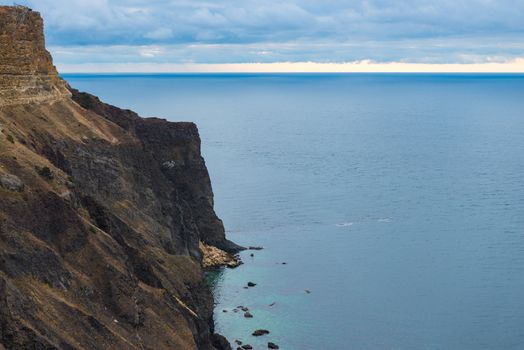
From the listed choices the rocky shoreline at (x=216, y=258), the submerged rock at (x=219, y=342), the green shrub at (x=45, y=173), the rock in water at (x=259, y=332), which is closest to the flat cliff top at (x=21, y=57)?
the green shrub at (x=45, y=173)

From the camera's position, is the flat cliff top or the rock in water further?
the rock in water

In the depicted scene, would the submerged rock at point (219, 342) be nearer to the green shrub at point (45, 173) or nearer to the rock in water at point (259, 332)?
the rock in water at point (259, 332)

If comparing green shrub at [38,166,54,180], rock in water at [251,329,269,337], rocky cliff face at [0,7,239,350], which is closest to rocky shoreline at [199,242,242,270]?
rocky cliff face at [0,7,239,350]

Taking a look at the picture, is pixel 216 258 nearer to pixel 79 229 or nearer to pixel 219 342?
pixel 219 342

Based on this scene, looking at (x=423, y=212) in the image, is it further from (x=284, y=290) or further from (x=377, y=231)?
(x=284, y=290)

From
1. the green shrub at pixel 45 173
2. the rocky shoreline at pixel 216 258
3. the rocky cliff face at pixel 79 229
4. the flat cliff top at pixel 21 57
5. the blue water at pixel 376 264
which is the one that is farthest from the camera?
the rocky shoreline at pixel 216 258

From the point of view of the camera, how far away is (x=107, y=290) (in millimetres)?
58812

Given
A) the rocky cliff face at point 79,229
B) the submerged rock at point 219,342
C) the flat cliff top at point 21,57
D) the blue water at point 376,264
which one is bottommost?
the blue water at point 376,264

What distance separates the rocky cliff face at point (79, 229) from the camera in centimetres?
5097

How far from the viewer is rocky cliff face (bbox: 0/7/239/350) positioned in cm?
5097

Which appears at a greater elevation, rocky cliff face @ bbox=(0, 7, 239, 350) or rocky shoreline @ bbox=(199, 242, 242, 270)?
rocky cliff face @ bbox=(0, 7, 239, 350)

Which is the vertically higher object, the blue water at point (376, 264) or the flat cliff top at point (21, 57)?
the flat cliff top at point (21, 57)

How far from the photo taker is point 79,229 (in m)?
60.3

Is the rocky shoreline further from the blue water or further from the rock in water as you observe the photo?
the rock in water
